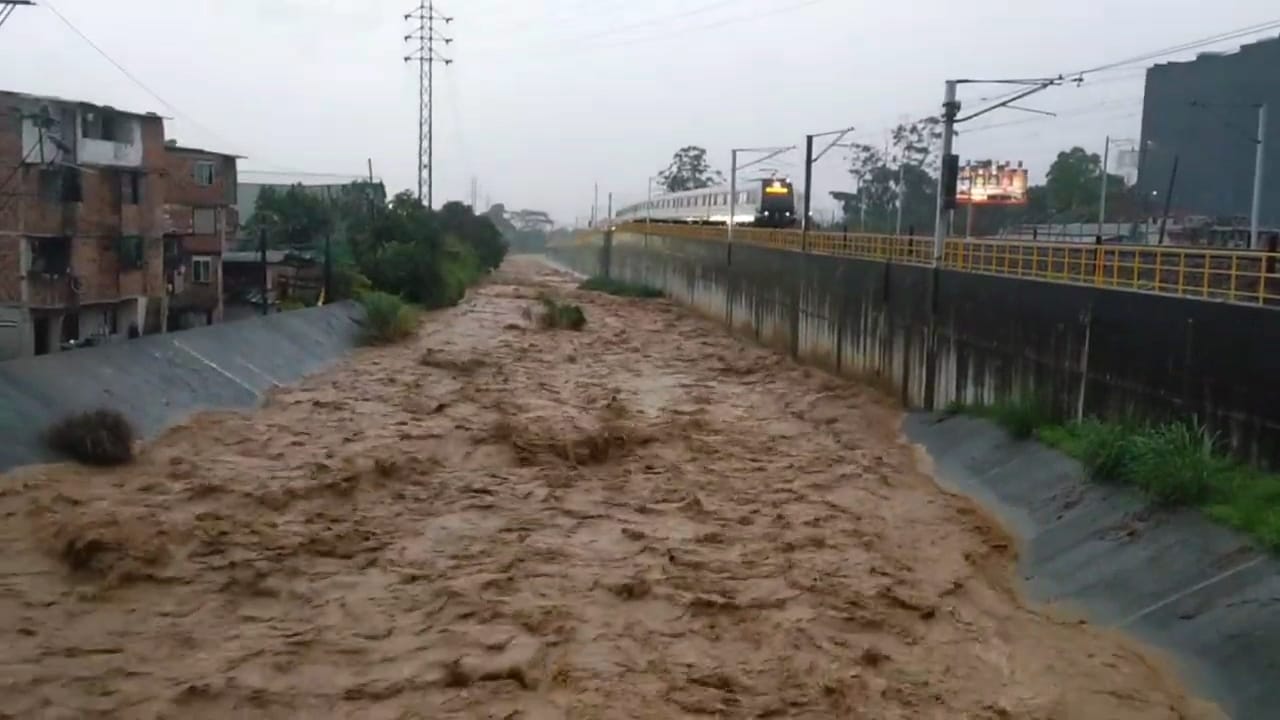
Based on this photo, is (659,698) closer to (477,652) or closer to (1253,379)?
(477,652)

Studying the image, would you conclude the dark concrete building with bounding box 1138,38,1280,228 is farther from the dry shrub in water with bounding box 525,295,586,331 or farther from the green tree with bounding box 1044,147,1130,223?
the dry shrub in water with bounding box 525,295,586,331

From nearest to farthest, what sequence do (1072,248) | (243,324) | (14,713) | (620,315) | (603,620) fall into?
(14,713) < (603,620) < (1072,248) < (243,324) < (620,315)

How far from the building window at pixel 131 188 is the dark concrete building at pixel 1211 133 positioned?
1762 inches

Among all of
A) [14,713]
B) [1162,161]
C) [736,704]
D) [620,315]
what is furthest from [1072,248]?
[1162,161]

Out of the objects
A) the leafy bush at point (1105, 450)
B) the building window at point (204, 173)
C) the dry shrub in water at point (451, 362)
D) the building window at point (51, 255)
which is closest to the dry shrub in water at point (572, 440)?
the leafy bush at point (1105, 450)

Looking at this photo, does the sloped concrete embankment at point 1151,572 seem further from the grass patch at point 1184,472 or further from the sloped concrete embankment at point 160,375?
the sloped concrete embankment at point 160,375

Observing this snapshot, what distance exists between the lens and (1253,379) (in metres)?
14.5

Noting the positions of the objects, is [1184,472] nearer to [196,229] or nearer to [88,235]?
[88,235]

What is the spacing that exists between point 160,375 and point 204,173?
1052 inches

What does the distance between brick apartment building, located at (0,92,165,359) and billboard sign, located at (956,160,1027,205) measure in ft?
122

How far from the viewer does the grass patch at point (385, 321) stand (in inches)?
1574

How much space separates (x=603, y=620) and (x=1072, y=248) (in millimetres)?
13659

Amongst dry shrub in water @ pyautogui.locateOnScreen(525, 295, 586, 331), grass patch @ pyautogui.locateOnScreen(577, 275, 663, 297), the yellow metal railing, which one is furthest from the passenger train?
the yellow metal railing

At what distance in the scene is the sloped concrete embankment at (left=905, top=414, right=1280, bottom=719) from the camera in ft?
35.5
